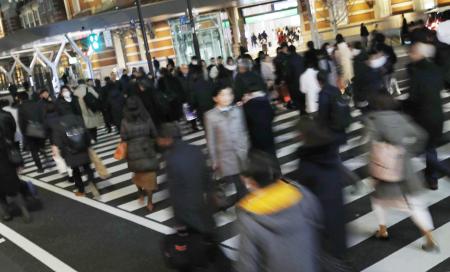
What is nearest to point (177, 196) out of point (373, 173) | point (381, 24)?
point (373, 173)

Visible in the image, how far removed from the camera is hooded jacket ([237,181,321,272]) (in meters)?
2.86

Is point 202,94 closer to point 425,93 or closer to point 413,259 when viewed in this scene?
point 425,93

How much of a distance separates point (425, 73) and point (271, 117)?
1886 millimetres

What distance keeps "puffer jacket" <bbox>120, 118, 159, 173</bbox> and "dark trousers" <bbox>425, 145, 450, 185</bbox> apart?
11.9 ft

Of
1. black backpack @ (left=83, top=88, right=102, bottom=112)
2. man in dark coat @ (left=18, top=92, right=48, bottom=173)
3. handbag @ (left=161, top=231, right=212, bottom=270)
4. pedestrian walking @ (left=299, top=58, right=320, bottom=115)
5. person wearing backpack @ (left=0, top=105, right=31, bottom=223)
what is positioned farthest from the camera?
black backpack @ (left=83, top=88, right=102, bottom=112)

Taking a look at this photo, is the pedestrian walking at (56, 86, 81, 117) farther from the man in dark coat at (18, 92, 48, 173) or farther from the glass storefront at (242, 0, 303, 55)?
the glass storefront at (242, 0, 303, 55)

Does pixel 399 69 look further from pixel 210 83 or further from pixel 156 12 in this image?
pixel 156 12

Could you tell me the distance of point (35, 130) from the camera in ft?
38.9

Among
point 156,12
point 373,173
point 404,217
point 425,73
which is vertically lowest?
point 404,217

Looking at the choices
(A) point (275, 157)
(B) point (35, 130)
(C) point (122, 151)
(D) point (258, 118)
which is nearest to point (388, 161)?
(A) point (275, 157)

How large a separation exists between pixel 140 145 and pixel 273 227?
16.9 ft

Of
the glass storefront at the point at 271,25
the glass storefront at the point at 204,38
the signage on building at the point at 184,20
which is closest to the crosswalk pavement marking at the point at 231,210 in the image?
the signage on building at the point at 184,20

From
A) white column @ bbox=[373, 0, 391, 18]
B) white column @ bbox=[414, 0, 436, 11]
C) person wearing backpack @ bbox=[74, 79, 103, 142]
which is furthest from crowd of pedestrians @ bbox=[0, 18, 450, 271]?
white column @ bbox=[373, 0, 391, 18]

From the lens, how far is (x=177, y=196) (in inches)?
170
